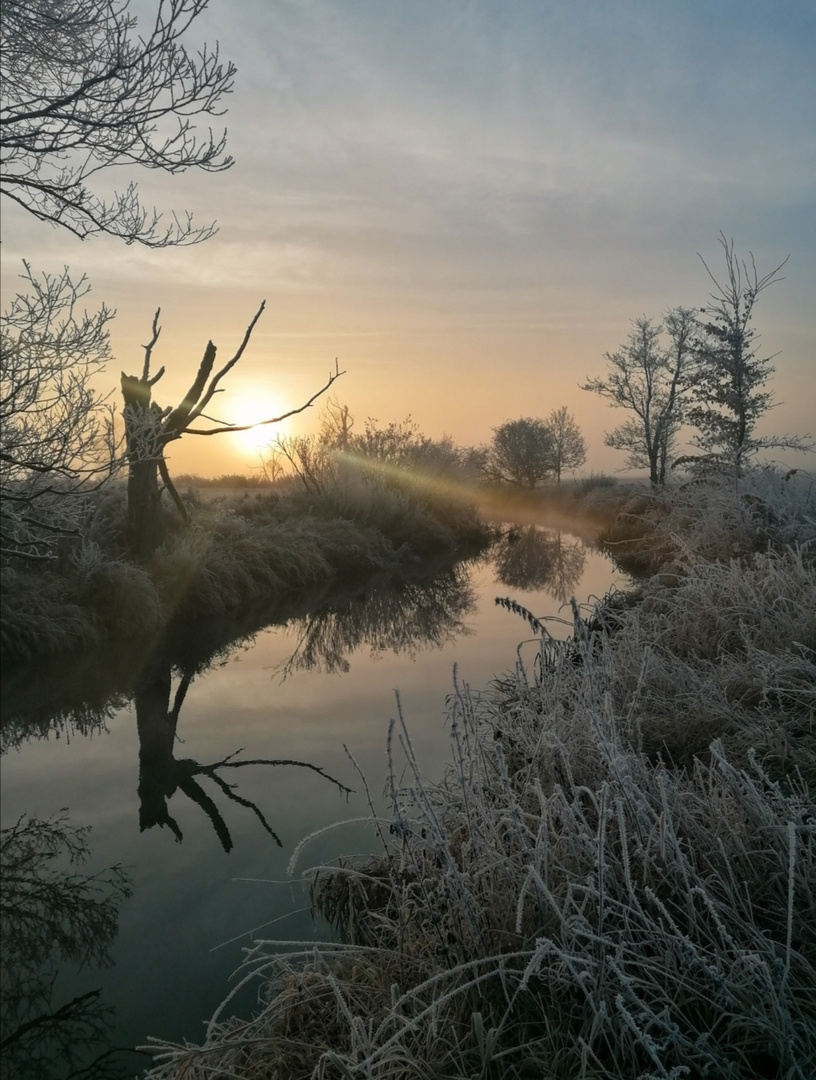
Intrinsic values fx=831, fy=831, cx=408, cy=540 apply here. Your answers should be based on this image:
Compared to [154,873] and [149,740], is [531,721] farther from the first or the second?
[149,740]

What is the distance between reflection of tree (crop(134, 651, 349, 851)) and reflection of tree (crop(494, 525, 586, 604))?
613 cm

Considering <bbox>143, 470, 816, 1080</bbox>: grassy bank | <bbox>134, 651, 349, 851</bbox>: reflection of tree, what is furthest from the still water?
<bbox>143, 470, 816, 1080</bbox>: grassy bank

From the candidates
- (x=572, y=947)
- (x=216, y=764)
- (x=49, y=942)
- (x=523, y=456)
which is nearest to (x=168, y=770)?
(x=216, y=764)

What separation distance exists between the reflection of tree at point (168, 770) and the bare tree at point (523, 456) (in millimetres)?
34833

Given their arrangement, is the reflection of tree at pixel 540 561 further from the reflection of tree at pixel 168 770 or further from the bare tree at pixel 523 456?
the bare tree at pixel 523 456

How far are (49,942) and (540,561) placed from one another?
1593 cm

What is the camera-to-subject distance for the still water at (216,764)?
12.0 feet

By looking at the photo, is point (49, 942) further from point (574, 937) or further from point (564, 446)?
point (564, 446)

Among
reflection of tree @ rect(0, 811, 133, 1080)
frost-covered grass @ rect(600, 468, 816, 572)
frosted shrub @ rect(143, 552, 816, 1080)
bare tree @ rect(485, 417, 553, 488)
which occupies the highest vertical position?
bare tree @ rect(485, 417, 553, 488)

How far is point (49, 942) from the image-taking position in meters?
3.75

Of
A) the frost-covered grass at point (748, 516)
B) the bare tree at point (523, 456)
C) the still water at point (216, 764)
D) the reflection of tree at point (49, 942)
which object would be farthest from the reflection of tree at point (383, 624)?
the bare tree at point (523, 456)

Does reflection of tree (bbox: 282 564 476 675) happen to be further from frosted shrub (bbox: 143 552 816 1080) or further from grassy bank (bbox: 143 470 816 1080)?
frosted shrub (bbox: 143 552 816 1080)

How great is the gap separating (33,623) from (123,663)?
3.19ft

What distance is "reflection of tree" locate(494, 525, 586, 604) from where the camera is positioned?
15.4 metres
